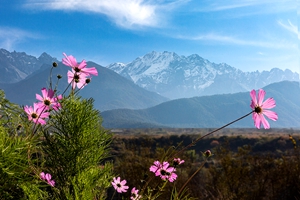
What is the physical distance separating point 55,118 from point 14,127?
15 centimetres

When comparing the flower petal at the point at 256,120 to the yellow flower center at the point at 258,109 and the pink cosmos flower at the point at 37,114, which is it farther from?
the pink cosmos flower at the point at 37,114

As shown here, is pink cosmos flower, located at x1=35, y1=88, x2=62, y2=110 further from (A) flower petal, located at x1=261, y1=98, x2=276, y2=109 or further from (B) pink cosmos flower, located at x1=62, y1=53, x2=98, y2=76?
(A) flower petal, located at x1=261, y1=98, x2=276, y2=109

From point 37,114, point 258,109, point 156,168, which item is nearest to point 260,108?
point 258,109

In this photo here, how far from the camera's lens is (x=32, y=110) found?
1.28 m

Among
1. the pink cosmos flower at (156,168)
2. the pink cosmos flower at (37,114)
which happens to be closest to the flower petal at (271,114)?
the pink cosmos flower at (156,168)

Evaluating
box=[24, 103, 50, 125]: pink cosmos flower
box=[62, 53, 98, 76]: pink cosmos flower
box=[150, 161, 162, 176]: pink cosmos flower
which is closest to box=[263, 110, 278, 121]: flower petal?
box=[150, 161, 162, 176]: pink cosmos flower

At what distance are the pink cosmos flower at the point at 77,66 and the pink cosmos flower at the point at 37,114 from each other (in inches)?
8.0

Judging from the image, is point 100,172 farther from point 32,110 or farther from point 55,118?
point 32,110

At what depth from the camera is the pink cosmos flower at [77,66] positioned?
123cm

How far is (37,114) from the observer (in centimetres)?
122

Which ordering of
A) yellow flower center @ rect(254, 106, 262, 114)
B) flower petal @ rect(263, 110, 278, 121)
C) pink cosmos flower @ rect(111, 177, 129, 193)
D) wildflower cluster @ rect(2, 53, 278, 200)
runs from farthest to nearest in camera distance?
Answer: pink cosmos flower @ rect(111, 177, 129, 193) → yellow flower center @ rect(254, 106, 262, 114) → flower petal @ rect(263, 110, 278, 121) → wildflower cluster @ rect(2, 53, 278, 200)

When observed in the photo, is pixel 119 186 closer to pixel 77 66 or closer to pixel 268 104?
pixel 77 66

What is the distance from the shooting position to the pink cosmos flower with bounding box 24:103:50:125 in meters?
1.14

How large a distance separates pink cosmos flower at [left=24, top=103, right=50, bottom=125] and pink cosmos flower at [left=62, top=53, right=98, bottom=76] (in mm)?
203
